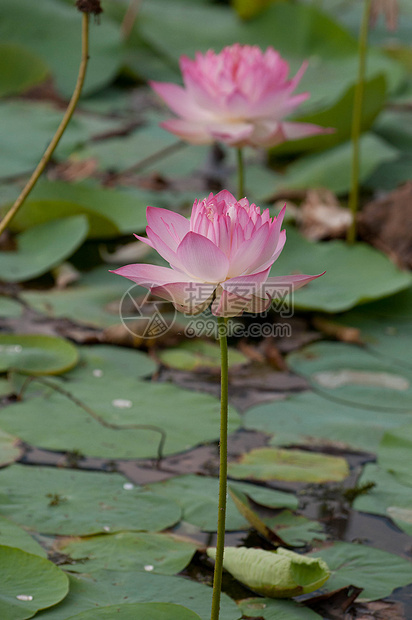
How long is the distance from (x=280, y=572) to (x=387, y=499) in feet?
1.42

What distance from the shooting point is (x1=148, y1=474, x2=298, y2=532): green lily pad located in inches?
55.9

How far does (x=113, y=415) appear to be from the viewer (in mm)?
1780

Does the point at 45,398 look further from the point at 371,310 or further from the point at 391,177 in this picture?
the point at 391,177

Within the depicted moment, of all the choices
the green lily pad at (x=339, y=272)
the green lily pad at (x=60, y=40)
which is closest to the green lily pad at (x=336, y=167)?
the green lily pad at (x=339, y=272)

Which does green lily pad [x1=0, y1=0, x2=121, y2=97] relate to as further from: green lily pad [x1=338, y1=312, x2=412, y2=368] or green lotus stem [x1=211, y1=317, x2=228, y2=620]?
green lotus stem [x1=211, y1=317, x2=228, y2=620]

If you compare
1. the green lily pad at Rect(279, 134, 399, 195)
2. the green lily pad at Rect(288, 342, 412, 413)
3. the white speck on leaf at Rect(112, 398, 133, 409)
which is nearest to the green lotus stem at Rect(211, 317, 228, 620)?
the white speck on leaf at Rect(112, 398, 133, 409)

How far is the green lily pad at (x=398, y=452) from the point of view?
1.58 meters

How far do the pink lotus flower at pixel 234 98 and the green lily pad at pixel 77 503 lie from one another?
106cm

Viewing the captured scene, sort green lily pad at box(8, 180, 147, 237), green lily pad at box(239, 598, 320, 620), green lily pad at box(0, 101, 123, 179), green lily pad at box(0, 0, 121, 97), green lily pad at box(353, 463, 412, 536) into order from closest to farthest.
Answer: green lily pad at box(239, 598, 320, 620) → green lily pad at box(353, 463, 412, 536) → green lily pad at box(8, 180, 147, 237) → green lily pad at box(0, 101, 123, 179) → green lily pad at box(0, 0, 121, 97)

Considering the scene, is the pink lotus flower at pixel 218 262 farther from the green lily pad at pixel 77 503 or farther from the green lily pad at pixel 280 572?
the green lily pad at pixel 77 503

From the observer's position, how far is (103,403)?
1.83 m

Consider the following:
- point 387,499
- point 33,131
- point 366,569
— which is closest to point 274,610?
point 366,569

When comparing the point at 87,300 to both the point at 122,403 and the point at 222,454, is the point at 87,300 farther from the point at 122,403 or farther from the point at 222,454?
the point at 222,454

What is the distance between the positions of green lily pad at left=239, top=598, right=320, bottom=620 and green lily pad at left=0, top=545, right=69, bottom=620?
0.32 meters
